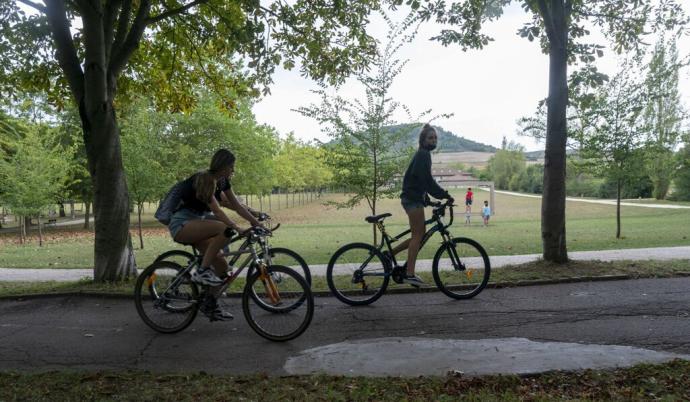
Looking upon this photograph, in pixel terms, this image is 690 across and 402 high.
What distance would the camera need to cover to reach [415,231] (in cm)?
620

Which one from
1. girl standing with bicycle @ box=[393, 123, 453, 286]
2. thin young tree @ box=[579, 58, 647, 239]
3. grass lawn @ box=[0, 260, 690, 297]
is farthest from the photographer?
thin young tree @ box=[579, 58, 647, 239]

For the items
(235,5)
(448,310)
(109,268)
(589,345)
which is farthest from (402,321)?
(235,5)

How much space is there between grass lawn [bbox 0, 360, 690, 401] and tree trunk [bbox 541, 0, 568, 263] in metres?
4.91

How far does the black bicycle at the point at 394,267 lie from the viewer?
20.4 ft

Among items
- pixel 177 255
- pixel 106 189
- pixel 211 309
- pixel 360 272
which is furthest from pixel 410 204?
pixel 106 189

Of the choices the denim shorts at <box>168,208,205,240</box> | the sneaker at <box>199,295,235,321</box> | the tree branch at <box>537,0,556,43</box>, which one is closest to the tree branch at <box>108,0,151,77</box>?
the denim shorts at <box>168,208,205,240</box>

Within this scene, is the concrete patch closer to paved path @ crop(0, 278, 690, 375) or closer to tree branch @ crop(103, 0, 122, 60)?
paved path @ crop(0, 278, 690, 375)

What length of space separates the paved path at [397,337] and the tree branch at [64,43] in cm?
342

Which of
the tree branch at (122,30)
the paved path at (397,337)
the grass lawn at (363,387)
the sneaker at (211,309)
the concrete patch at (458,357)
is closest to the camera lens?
the grass lawn at (363,387)

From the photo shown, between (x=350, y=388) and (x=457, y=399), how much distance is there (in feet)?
2.41

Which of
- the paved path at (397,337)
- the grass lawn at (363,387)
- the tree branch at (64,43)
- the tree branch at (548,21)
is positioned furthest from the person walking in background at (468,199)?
the grass lawn at (363,387)

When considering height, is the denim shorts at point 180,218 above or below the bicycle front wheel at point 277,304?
above

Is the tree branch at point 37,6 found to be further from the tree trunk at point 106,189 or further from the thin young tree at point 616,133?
the thin young tree at point 616,133

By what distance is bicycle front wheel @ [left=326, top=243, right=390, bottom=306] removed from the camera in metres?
6.21
